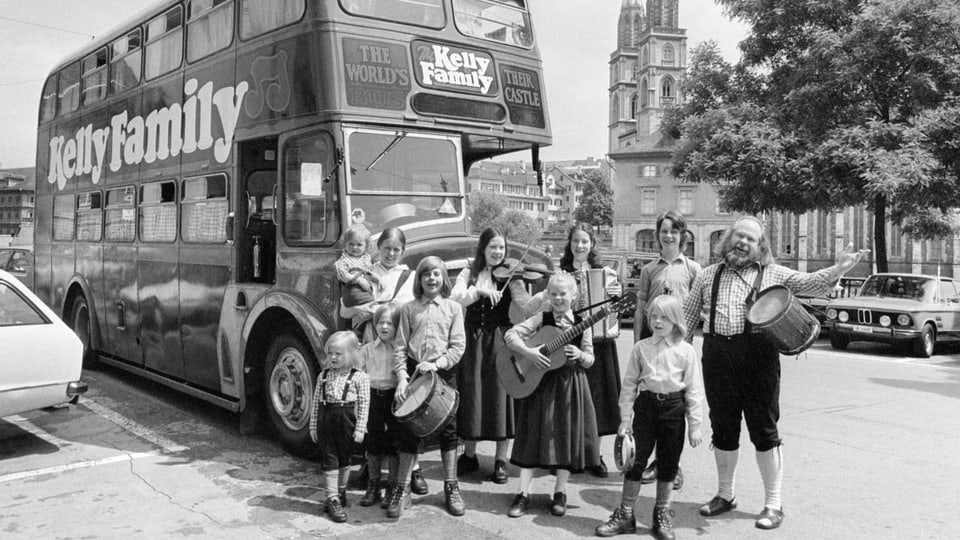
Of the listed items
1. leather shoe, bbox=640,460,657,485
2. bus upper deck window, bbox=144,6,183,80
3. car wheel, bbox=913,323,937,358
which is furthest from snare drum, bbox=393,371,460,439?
car wheel, bbox=913,323,937,358

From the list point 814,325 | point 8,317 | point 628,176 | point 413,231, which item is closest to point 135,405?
point 8,317

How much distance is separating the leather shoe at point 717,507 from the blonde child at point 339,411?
2216 mm

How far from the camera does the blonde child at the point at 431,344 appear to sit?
16.5 ft

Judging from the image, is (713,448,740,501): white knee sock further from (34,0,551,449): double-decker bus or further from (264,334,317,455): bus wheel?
(264,334,317,455): bus wheel

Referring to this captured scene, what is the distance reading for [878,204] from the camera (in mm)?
17938

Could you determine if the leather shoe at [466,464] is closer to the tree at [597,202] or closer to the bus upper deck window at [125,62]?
the bus upper deck window at [125,62]

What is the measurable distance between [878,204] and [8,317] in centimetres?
1731

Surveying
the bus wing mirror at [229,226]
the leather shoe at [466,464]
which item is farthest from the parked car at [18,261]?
the leather shoe at [466,464]

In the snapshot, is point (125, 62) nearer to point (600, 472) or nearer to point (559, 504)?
point (600, 472)

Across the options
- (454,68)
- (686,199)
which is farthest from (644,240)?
(454,68)

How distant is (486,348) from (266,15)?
138 inches

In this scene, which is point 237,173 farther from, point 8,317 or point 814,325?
point 814,325

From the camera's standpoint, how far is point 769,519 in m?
4.77

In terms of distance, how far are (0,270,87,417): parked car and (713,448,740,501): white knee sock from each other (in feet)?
16.9
